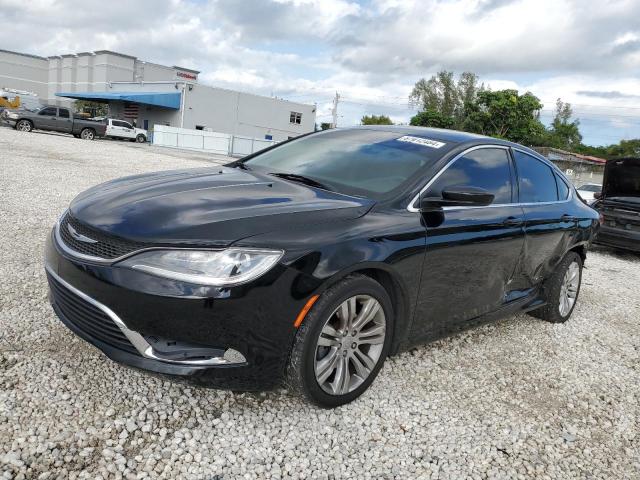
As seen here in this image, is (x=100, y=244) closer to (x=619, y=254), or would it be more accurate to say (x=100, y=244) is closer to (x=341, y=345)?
(x=341, y=345)

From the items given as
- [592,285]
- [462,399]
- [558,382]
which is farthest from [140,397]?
[592,285]

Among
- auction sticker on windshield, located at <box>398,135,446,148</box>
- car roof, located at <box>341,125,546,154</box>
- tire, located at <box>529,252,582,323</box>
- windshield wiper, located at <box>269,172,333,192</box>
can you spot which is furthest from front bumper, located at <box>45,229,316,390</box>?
tire, located at <box>529,252,582,323</box>

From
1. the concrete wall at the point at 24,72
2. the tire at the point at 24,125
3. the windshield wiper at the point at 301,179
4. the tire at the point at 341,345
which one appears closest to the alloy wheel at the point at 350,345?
the tire at the point at 341,345

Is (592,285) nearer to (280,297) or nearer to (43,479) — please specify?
(280,297)

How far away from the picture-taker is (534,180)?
4.37 m

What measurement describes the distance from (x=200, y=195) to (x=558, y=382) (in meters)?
2.75

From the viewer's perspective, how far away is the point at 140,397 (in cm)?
276

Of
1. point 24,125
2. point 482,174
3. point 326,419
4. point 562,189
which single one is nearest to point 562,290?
point 562,189

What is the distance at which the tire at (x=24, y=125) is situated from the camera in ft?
88.2

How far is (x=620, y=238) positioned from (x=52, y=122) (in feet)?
90.8

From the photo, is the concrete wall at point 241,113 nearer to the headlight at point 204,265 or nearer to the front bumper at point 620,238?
the front bumper at point 620,238

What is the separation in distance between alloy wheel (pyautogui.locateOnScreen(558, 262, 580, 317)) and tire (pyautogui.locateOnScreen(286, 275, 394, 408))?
2.59 m

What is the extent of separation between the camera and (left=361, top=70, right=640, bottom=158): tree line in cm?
5784

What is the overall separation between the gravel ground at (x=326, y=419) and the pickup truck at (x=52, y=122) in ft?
88.3
